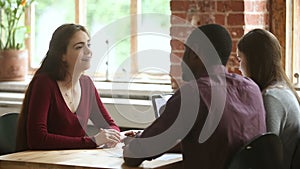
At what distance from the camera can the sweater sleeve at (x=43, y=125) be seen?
122 inches

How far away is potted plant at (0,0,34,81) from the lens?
4.83m

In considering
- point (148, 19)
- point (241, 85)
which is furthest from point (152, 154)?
point (148, 19)

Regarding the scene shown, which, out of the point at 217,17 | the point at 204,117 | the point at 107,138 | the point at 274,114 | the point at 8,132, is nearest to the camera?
the point at 204,117

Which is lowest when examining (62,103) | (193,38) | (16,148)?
→ (16,148)

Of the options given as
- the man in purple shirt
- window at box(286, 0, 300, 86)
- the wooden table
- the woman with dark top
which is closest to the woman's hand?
the woman with dark top

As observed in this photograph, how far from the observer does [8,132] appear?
11.2 feet

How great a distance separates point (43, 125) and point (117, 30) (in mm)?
1327

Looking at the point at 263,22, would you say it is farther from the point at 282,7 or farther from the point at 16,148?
the point at 16,148

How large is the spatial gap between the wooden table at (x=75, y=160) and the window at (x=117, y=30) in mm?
1182

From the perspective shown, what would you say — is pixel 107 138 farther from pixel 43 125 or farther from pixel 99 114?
pixel 99 114

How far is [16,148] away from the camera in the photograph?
3252mm

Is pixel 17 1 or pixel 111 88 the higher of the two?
pixel 17 1

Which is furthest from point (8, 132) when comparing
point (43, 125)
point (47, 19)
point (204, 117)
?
point (47, 19)

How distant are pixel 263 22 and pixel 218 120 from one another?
1.64 meters
